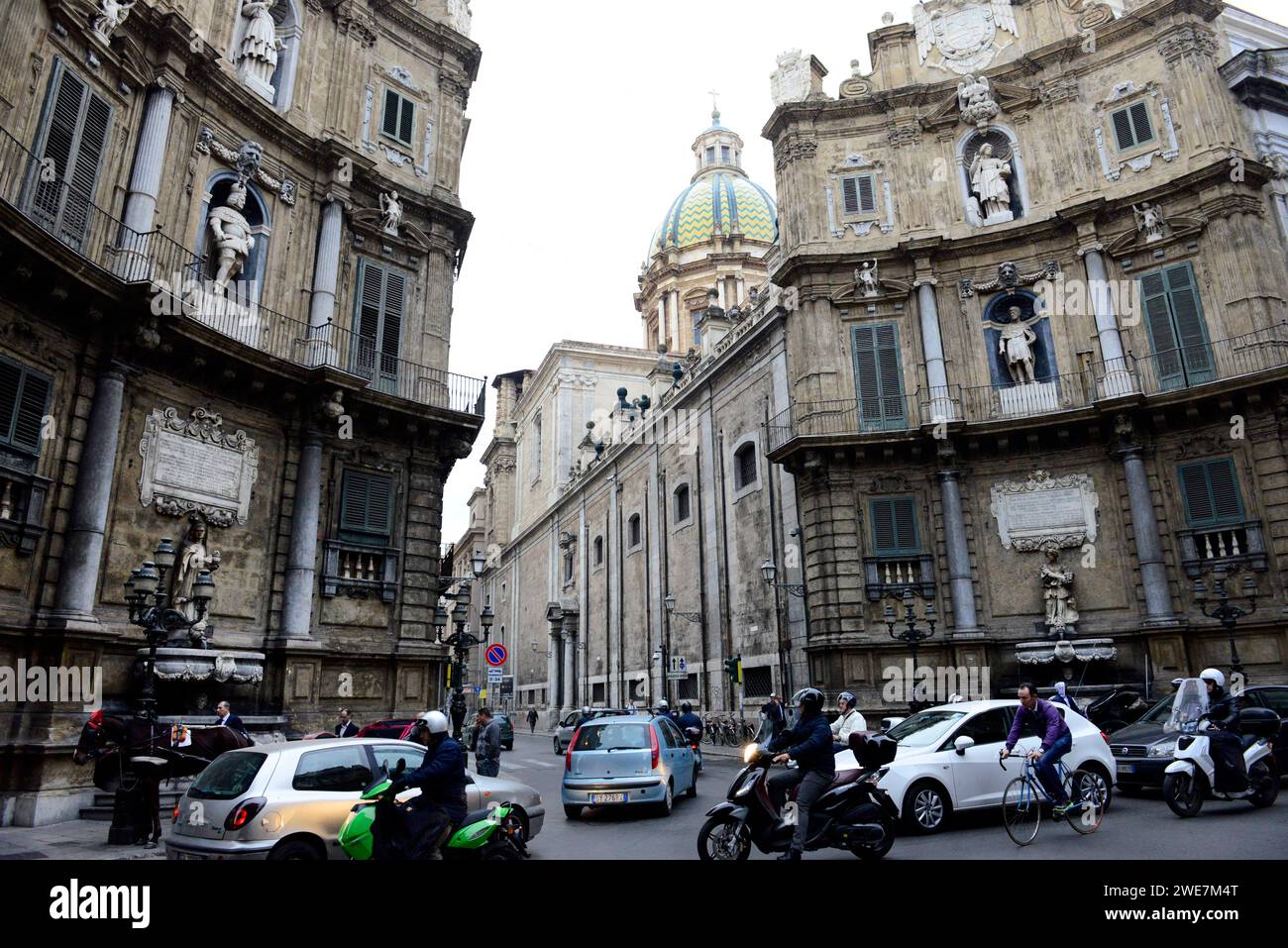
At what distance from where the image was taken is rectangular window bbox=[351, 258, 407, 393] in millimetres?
16984

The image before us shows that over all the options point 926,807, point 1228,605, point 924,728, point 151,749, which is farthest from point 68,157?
point 1228,605

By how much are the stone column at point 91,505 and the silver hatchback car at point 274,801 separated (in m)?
5.59

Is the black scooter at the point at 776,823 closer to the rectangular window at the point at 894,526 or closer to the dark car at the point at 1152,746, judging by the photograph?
the dark car at the point at 1152,746

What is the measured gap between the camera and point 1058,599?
18.9m

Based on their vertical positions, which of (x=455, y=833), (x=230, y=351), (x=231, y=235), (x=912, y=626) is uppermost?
(x=231, y=235)

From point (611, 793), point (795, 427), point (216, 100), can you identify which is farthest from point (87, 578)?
point (795, 427)

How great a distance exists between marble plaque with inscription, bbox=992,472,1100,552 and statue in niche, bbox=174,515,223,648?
17.5m

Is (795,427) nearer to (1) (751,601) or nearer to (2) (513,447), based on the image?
(1) (751,601)

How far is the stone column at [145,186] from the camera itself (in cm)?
1265

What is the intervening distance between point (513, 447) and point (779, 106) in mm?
39117

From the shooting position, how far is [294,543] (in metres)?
14.9

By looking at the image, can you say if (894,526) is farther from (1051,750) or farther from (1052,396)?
(1051,750)

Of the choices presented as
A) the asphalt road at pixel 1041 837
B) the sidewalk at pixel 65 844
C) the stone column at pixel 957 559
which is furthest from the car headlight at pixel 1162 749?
the sidewalk at pixel 65 844

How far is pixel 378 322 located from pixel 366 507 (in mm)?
4148
